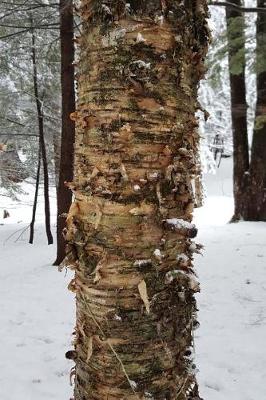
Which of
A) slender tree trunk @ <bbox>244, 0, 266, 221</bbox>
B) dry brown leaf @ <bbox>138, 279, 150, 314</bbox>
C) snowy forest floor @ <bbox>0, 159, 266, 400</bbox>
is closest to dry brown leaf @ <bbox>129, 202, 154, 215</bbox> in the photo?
dry brown leaf @ <bbox>138, 279, 150, 314</bbox>

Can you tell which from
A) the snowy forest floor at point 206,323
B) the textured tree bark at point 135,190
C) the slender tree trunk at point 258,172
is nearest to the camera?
the textured tree bark at point 135,190

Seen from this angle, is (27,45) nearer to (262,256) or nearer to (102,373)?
(262,256)

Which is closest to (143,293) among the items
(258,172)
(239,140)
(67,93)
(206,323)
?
(206,323)

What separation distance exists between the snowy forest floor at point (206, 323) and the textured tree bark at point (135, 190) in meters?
2.45

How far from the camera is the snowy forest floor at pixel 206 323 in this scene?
338 centimetres

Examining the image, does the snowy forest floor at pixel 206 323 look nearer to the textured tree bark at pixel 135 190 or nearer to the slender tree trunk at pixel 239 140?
the slender tree trunk at pixel 239 140

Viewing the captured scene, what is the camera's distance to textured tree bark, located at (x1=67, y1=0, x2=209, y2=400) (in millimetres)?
954

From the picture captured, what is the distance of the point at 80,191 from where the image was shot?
104 centimetres

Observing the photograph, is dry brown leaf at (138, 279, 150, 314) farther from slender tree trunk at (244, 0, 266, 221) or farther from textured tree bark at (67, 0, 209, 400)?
slender tree trunk at (244, 0, 266, 221)

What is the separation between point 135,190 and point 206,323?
3863 millimetres

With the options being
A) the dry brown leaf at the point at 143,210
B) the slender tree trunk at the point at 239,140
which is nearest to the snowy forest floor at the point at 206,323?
the slender tree trunk at the point at 239,140

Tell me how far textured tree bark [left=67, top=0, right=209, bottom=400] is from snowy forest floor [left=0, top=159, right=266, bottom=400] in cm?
245

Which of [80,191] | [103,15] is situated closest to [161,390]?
[80,191]

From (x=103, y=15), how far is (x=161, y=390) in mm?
903
